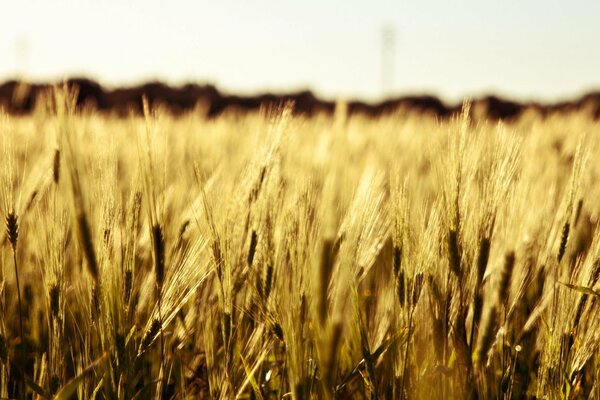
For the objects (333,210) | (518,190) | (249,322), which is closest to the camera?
(333,210)

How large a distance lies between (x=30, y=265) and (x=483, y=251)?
134 centimetres

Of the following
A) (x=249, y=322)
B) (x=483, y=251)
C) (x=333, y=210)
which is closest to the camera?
(x=333, y=210)

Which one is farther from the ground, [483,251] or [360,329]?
[483,251]

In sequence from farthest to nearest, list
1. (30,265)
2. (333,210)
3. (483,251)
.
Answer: (30,265)
(483,251)
(333,210)

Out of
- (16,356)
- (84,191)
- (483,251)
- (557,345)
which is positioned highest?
(84,191)

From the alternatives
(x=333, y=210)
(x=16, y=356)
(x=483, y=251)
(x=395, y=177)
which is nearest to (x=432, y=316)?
(x=483, y=251)

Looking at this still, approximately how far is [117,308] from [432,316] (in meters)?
0.54

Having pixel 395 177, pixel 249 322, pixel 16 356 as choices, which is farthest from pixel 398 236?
pixel 16 356

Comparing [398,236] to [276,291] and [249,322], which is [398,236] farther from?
[249,322]

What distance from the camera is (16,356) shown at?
1.60 m

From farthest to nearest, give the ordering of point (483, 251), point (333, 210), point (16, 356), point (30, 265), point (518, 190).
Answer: point (30, 265) → point (16, 356) → point (518, 190) → point (483, 251) → point (333, 210)

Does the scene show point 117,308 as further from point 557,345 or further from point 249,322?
point 557,345

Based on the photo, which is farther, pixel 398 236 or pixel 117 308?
pixel 398 236

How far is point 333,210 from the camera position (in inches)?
27.4
